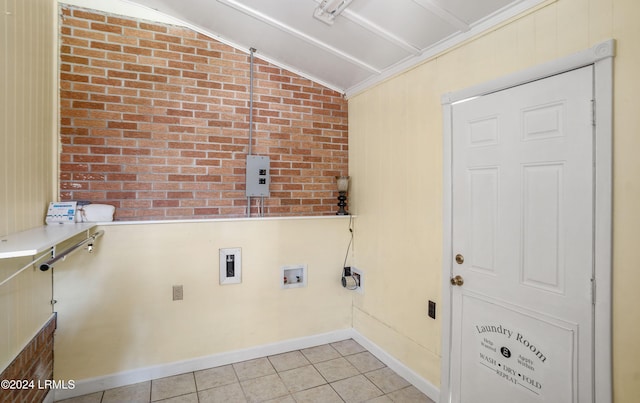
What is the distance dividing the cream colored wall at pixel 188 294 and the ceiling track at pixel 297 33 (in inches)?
56.6

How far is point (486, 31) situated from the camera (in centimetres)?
193

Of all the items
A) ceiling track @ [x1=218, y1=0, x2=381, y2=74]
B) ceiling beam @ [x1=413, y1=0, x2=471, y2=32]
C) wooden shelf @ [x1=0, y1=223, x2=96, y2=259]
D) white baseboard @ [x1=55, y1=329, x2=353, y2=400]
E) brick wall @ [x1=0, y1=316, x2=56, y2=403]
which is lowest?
white baseboard @ [x1=55, y1=329, x2=353, y2=400]

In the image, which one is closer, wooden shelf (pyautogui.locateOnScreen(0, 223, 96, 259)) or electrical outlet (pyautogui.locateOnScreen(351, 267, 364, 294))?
wooden shelf (pyautogui.locateOnScreen(0, 223, 96, 259))

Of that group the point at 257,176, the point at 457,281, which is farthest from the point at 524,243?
the point at 257,176

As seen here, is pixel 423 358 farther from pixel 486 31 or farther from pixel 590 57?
pixel 486 31

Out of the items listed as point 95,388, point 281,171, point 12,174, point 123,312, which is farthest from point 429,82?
point 95,388

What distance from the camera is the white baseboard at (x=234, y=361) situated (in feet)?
7.78

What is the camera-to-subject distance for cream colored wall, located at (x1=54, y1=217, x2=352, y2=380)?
7.89ft

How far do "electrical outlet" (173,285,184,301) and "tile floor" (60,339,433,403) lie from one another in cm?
62

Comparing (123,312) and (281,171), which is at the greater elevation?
(281,171)

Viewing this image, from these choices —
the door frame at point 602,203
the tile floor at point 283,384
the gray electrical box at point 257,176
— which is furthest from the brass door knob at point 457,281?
the gray electrical box at point 257,176

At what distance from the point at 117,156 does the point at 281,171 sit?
→ 4.45 feet

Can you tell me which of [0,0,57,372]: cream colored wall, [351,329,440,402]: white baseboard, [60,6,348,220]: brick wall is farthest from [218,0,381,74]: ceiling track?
[351,329,440,402]: white baseboard

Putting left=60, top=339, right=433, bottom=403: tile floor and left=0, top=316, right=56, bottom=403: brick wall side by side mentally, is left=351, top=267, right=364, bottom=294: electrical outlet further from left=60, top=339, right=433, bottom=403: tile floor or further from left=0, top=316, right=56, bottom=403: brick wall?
left=0, top=316, right=56, bottom=403: brick wall
